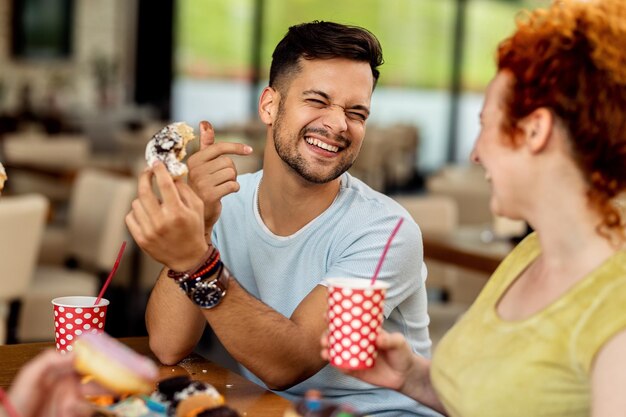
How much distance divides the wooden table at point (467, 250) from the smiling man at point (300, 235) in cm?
142

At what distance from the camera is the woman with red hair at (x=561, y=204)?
1.38 metres

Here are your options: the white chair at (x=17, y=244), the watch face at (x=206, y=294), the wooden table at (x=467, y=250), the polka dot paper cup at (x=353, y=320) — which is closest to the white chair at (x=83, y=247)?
the white chair at (x=17, y=244)

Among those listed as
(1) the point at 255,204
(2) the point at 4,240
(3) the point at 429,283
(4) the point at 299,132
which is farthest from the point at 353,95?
(3) the point at 429,283

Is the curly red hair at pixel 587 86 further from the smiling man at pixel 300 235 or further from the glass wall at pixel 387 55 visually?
the glass wall at pixel 387 55

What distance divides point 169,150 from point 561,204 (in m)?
0.65

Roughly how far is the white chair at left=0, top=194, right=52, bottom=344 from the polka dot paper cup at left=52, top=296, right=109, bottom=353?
1.84m

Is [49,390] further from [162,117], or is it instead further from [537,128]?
[162,117]

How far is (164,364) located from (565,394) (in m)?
0.88

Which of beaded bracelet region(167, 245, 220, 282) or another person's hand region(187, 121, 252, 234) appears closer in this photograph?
beaded bracelet region(167, 245, 220, 282)

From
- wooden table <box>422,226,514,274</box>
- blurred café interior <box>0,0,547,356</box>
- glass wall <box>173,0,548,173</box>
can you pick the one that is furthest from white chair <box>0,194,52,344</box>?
glass wall <box>173,0,548,173</box>

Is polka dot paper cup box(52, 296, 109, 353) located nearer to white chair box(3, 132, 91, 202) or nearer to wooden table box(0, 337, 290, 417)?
wooden table box(0, 337, 290, 417)

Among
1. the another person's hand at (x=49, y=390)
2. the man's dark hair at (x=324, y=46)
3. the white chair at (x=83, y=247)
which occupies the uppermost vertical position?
the man's dark hair at (x=324, y=46)

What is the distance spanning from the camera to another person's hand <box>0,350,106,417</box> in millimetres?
1205

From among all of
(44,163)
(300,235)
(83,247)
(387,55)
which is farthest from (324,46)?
(387,55)
